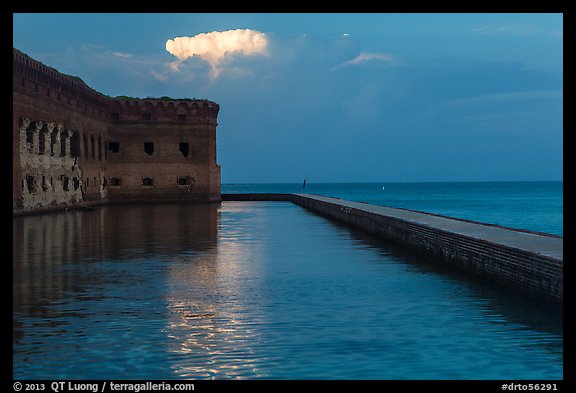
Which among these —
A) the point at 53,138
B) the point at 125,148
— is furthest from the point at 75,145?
the point at 125,148

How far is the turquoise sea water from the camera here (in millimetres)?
6453

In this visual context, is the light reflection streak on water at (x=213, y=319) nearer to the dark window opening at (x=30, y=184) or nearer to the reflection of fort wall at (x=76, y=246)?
the reflection of fort wall at (x=76, y=246)

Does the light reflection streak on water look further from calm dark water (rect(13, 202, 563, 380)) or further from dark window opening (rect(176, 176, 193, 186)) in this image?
dark window opening (rect(176, 176, 193, 186))

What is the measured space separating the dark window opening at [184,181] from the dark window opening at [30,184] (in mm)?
18351

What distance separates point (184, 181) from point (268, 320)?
47.1m

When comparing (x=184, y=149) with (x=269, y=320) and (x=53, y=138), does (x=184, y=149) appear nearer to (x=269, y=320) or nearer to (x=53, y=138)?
(x=53, y=138)

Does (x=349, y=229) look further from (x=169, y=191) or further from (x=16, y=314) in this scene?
(x=169, y=191)

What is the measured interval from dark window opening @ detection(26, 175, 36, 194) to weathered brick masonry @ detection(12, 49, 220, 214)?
2807 millimetres

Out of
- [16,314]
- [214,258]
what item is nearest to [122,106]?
[214,258]

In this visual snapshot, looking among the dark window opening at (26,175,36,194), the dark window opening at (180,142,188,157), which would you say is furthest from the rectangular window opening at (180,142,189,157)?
the dark window opening at (26,175,36,194)

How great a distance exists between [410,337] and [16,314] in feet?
15.2

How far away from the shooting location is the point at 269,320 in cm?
855

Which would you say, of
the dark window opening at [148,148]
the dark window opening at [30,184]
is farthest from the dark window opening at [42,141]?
the dark window opening at [148,148]

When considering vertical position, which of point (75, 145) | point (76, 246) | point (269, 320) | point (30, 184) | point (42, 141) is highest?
point (75, 145)
